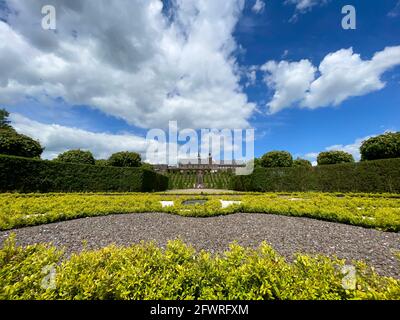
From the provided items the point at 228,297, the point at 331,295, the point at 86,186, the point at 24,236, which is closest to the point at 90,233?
the point at 24,236

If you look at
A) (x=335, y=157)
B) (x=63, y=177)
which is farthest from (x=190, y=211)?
(x=335, y=157)

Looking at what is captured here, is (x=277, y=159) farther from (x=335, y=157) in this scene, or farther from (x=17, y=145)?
(x=17, y=145)

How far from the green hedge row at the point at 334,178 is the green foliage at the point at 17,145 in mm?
21206

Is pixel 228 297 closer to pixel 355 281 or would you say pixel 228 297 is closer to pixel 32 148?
pixel 355 281

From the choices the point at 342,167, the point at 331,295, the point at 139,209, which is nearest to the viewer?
the point at 331,295

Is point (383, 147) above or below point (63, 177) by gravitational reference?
above

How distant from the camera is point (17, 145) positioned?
1605 cm

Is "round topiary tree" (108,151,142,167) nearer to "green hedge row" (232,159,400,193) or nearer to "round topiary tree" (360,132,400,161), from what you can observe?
"green hedge row" (232,159,400,193)

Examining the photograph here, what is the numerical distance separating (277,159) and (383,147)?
1054 cm

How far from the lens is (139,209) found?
7105 mm

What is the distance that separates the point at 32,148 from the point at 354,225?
23.0 meters

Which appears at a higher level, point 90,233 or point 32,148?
point 32,148

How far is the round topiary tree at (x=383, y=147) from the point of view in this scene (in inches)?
603
